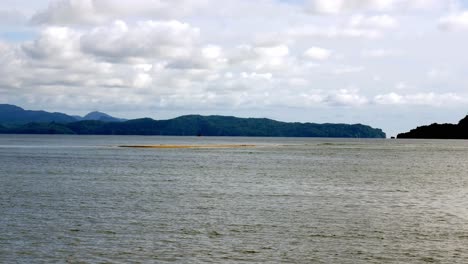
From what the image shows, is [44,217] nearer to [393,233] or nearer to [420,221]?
[393,233]

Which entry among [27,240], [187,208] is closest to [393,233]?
[187,208]

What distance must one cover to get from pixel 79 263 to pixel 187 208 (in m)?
23.2

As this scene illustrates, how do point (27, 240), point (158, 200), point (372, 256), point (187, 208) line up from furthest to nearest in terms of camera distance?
point (158, 200)
point (187, 208)
point (27, 240)
point (372, 256)

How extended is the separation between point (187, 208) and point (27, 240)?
19367 millimetres

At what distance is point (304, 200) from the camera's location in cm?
6244

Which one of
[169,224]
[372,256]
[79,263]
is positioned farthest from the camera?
[169,224]

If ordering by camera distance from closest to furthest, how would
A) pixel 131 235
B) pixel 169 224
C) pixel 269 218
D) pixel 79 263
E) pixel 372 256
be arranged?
pixel 79 263
pixel 372 256
pixel 131 235
pixel 169 224
pixel 269 218

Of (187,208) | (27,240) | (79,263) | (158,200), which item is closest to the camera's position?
(79,263)

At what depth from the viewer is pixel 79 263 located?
3219 cm

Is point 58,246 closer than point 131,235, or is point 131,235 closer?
point 58,246

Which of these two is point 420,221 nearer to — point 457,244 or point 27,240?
point 457,244

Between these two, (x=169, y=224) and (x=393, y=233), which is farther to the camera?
(x=169, y=224)

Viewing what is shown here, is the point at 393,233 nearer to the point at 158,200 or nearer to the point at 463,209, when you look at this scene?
the point at 463,209

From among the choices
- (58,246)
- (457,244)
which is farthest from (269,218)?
(58,246)
